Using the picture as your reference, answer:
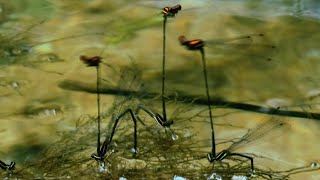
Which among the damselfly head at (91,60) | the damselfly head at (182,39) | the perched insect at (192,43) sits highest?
the damselfly head at (182,39)

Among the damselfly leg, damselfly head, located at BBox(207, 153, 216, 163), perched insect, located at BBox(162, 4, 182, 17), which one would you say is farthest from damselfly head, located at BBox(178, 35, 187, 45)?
damselfly head, located at BBox(207, 153, 216, 163)

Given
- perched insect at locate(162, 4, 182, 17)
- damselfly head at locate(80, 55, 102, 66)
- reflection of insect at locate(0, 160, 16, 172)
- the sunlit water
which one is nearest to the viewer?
reflection of insect at locate(0, 160, 16, 172)

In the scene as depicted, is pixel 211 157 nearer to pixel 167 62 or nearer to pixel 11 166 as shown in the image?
pixel 167 62

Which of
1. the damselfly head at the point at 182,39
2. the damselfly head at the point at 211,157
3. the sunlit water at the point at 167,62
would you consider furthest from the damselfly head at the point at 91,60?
the damselfly head at the point at 211,157

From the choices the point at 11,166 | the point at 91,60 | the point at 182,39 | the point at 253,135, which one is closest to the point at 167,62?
the point at 182,39

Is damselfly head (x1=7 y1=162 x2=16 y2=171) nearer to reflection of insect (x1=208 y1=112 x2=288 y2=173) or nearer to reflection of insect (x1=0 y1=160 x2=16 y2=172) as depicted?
reflection of insect (x1=0 y1=160 x2=16 y2=172)

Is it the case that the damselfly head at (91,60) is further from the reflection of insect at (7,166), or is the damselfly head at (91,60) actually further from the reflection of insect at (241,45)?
the reflection of insect at (7,166)
